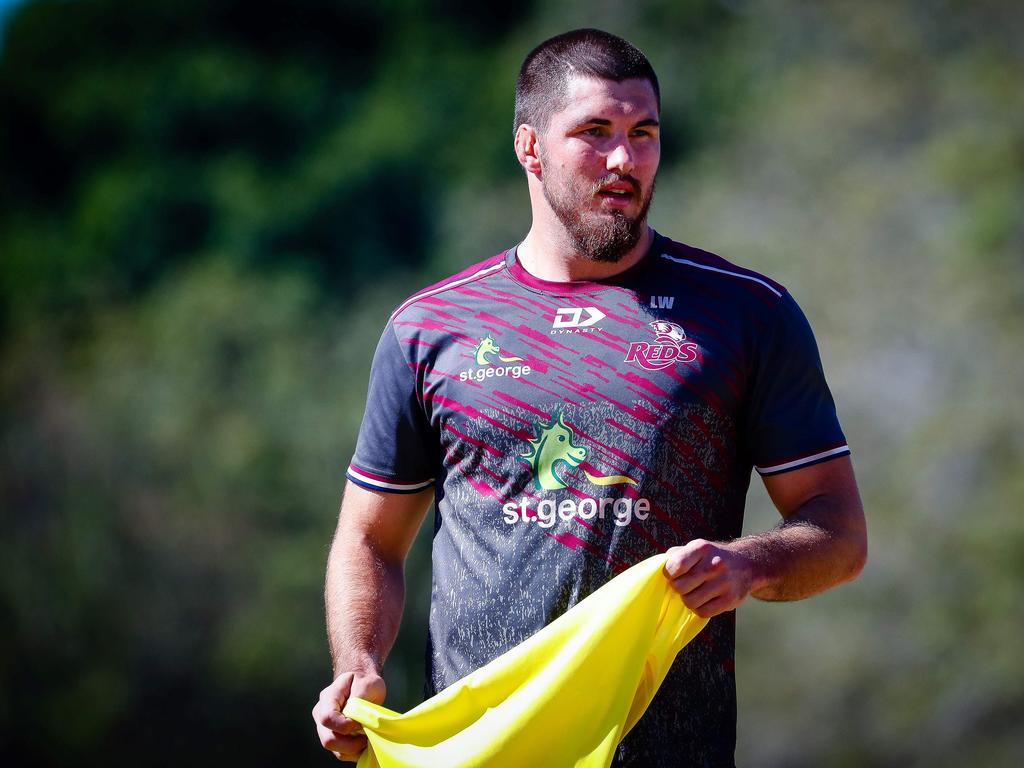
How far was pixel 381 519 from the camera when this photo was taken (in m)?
2.57

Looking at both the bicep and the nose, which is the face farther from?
the bicep

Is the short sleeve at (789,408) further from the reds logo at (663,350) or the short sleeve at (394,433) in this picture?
→ the short sleeve at (394,433)

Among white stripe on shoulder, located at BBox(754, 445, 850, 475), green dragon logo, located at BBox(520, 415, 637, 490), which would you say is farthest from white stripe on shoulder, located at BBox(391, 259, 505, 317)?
white stripe on shoulder, located at BBox(754, 445, 850, 475)

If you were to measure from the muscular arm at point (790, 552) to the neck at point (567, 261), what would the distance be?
0.49 meters

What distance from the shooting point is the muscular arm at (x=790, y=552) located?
81.1 inches

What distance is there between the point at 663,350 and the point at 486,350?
0.33 metres

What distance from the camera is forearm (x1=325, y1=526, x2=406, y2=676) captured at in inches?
95.0

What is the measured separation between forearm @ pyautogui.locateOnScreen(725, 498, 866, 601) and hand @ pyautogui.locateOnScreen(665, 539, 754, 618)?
0.03m

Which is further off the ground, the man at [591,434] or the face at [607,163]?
the face at [607,163]

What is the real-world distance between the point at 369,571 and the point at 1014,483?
811cm

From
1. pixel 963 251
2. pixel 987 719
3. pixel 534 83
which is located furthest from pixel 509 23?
pixel 534 83

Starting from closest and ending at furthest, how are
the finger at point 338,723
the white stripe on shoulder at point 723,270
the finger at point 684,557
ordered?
1. the finger at point 684,557
2. the finger at point 338,723
3. the white stripe on shoulder at point 723,270

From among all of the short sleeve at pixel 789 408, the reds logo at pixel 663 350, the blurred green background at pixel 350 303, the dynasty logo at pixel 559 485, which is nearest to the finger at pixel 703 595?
the dynasty logo at pixel 559 485

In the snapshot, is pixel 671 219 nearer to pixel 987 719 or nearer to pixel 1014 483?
pixel 1014 483
